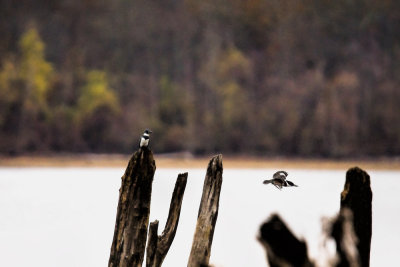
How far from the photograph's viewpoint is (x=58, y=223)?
69.7ft

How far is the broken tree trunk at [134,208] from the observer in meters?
6.39

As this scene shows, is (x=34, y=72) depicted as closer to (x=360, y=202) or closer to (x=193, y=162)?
(x=193, y=162)

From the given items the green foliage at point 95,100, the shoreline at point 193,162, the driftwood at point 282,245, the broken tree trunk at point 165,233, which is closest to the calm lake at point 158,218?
the driftwood at point 282,245

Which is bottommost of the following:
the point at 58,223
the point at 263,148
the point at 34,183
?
the point at 58,223

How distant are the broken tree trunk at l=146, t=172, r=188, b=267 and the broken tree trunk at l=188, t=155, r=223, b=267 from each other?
1.30 feet

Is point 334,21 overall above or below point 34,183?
above

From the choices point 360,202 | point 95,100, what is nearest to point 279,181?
point 360,202

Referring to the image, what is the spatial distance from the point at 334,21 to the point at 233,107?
42.0 feet

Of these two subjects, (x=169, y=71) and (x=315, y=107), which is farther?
(x=169, y=71)

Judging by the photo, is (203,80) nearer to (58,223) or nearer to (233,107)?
(233,107)

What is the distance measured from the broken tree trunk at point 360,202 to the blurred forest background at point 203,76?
46318 mm

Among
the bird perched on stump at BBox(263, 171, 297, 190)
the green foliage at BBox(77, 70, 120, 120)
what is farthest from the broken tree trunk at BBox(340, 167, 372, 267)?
the green foliage at BBox(77, 70, 120, 120)

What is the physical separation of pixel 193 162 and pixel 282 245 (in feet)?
153

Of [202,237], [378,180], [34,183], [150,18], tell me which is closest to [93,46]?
[150,18]
